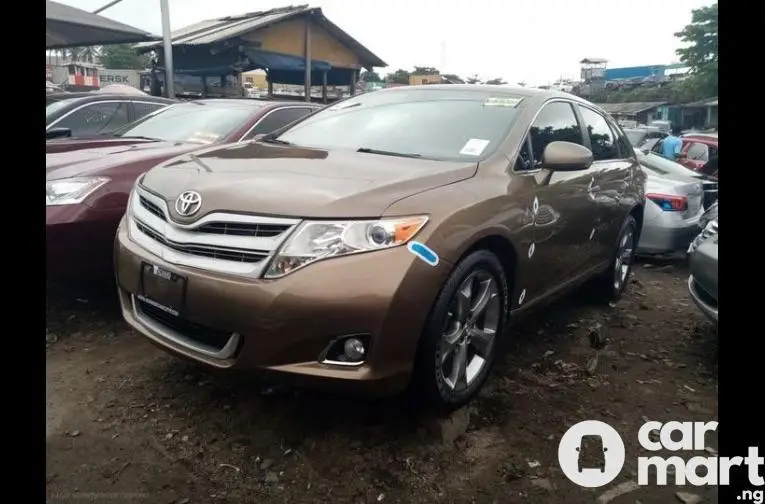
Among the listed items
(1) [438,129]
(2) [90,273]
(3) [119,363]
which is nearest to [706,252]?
(1) [438,129]

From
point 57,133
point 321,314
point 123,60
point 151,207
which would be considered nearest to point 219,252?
point 321,314

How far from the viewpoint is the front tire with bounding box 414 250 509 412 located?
240cm

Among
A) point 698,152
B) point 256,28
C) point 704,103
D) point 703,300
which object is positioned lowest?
point 703,300

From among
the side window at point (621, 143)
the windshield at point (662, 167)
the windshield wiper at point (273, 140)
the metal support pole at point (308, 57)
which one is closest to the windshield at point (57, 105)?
the windshield wiper at point (273, 140)

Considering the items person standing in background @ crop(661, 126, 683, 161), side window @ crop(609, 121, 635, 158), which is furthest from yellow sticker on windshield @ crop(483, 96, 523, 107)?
person standing in background @ crop(661, 126, 683, 161)

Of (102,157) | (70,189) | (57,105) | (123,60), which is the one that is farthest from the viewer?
(123,60)

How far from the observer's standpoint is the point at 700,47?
149 feet

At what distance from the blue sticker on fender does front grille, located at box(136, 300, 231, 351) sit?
79cm

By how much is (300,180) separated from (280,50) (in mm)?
13314

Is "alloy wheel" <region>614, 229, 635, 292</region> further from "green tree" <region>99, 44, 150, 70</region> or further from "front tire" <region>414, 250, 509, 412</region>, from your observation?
"green tree" <region>99, 44, 150, 70</region>

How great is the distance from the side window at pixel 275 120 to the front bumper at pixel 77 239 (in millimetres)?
1667

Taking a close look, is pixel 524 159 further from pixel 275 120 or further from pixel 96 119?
pixel 96 119

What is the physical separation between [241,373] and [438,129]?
1.76 m

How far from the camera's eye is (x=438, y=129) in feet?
10.8
